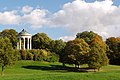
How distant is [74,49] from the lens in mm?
92500

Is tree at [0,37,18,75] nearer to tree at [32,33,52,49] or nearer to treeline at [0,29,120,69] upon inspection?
treeline at [0,29,120,69]

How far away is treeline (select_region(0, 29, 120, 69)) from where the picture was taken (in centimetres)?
8288

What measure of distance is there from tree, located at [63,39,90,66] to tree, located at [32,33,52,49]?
37.6 metres

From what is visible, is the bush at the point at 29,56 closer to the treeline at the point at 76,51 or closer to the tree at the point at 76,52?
the treeline at the point at 76,51

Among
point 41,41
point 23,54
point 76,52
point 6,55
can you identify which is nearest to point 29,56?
point 23,54

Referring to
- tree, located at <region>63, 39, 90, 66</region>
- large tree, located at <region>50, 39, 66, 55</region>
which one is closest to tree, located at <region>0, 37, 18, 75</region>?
tree, located at <region>63, 39, 90, 66</region>

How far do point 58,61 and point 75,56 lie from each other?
23.7m

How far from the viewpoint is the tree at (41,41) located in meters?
133

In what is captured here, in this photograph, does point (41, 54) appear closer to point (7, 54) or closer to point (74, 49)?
point (74, 49)

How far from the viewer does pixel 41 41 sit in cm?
13575

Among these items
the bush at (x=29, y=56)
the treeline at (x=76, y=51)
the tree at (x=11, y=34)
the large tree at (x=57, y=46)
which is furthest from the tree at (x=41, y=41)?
the bush at (x=29, y=56)

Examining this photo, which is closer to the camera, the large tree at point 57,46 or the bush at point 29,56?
the bush at point 29,56

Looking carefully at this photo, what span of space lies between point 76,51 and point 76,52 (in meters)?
0.40

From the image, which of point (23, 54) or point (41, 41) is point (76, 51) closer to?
point (23, 54)
